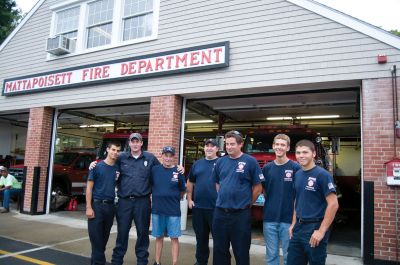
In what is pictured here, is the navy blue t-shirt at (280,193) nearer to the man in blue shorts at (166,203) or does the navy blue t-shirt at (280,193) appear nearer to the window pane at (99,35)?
the man in blue shorts at (166,203)

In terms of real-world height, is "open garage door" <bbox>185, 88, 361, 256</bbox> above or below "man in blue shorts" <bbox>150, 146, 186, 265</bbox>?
above

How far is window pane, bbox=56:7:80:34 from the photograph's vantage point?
1102cm

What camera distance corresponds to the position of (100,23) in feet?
33.7

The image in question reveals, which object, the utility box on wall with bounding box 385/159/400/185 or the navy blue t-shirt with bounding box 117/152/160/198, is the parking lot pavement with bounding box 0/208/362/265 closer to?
the navy blue t-shirt with bounding box 117/152/160/198

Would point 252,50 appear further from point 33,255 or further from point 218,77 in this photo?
point 33,255

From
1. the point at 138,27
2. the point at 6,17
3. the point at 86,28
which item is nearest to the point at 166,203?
the point at 138,27

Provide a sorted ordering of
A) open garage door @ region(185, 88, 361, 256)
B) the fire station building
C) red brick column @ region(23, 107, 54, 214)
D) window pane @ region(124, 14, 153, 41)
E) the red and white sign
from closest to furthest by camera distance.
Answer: the fire station building < the red and white sign < open garage door @ region(185, 88, 361, 256) < window pane @ region(124, 14, 153, 41) < red brick column @ region(23, 107, 54, 214)

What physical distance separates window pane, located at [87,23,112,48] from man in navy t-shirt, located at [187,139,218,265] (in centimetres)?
609

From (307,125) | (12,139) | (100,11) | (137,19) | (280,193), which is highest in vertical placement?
(100,11)

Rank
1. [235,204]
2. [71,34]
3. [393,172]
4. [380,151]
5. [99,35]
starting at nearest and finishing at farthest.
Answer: [235,204] → [393,172] → [380,151] → [99,35] → [71,34]

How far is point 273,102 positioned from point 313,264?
6.65 metres

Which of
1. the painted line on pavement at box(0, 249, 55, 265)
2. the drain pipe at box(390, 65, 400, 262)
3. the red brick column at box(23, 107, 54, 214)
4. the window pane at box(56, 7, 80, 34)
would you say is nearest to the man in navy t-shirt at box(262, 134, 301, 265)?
the drain pipe at box(390, 65, 400, 262)

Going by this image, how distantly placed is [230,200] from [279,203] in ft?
2.23

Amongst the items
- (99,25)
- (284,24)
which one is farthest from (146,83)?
(284,24)
